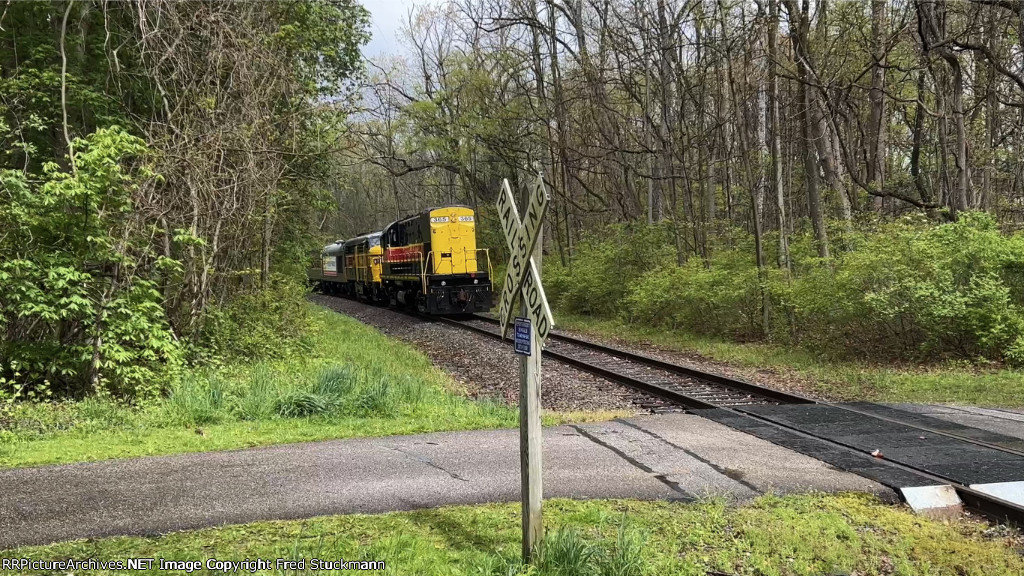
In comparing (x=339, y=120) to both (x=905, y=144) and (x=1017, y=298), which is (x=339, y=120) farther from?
(x=905, y=144)

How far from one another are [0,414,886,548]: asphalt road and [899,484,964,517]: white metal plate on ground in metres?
0.29

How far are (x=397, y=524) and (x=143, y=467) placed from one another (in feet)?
8.79

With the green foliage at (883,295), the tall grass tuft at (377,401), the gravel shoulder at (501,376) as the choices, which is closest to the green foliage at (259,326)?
the gravel shoulder at (501,376)

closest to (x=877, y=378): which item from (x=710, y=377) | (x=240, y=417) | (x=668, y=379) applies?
(x=710, y=377)

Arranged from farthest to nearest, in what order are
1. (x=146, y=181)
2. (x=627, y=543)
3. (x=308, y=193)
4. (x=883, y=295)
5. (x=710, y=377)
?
(x=308, y=193) → (x=883, y=295) → (x=710, y=377) → (x=146, y=181) → (x=627, y=543)

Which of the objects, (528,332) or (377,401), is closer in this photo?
(528,332)

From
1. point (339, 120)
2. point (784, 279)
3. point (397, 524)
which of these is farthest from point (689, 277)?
point (397, 524)

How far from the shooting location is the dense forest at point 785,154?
1188 centimetres

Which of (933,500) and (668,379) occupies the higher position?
(668,379)

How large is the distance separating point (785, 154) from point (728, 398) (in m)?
14.8

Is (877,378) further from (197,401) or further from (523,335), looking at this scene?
(197,401)

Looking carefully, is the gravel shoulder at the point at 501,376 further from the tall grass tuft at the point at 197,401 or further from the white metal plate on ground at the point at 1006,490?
the white metal plate on ground at the point at 1006,490

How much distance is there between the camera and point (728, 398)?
31.7 ft

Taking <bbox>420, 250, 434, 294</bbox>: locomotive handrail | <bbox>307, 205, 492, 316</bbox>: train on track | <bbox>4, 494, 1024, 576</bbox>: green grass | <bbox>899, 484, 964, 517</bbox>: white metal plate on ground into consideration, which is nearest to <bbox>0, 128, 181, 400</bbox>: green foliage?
<bbox>4, 494, 1024, 576</bbox>: green grass
